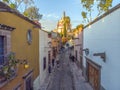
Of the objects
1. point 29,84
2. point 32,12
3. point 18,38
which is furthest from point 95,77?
point 32,12

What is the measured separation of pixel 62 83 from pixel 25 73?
8318mm

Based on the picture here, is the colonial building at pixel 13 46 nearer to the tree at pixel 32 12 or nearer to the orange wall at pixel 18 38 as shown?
the orange wall at pixel 18 38

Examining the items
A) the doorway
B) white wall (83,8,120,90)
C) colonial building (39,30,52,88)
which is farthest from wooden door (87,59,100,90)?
colonial building (39,30,52,88)

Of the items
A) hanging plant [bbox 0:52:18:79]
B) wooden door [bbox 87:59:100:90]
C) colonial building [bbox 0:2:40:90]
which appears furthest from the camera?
wooden door [bbox 87:59:100:90]

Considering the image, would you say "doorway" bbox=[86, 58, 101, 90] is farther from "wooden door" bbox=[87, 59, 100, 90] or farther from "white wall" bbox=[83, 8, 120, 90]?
"white wall" bbox=[83, 8, 120, 90]

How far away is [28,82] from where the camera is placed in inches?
556

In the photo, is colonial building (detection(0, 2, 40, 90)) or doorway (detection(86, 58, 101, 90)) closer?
colonial building (detection(0, 2, 40, 90))

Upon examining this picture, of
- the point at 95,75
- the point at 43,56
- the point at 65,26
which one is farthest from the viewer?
the point at 65,26

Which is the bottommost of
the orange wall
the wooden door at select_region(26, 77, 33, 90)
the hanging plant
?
the wooden door at select_region(26, 77, 33, 90)

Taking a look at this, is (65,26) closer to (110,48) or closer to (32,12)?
(32,12)

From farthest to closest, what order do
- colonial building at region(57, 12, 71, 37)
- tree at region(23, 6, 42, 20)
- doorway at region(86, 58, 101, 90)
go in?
colonial building at region(57, 12, 71, 37) → tree at region(23, 6, 42, 20) → doorway at region(86, 58, 101, 90)

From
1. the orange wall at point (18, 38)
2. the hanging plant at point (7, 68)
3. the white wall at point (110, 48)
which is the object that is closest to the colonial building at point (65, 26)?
the white wall at point (110, 48)

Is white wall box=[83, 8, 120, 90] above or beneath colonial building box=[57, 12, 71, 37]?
beneath

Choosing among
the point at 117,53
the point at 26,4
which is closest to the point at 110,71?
the point at 117,53
